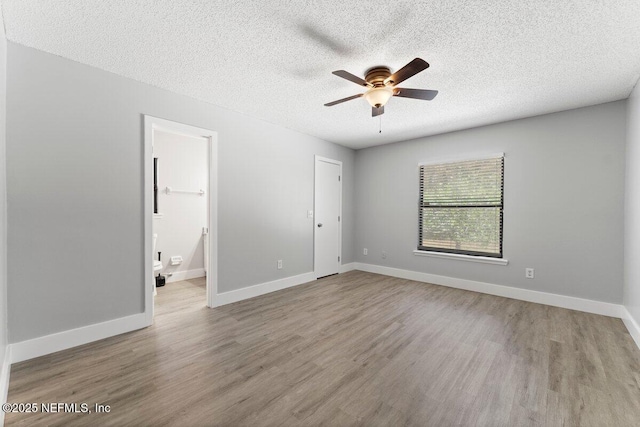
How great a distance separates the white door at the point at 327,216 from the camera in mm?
4859

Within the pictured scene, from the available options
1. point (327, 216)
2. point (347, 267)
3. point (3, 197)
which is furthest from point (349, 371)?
point (347, 267)

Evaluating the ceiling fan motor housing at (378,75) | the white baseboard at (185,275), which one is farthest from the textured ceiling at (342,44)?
the white baseboard at (185,275)

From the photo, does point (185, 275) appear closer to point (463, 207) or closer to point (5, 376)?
point (5, 376)

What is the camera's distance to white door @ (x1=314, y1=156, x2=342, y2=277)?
15.9ft

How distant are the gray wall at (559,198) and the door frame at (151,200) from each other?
3.50 meters

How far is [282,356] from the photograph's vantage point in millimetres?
2229

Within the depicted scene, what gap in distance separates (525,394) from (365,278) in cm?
316

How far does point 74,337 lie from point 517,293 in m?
5.20

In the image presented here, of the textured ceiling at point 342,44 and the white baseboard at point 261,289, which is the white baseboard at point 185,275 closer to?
the white baseboard at point 261,289

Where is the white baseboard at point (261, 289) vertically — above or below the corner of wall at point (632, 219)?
below

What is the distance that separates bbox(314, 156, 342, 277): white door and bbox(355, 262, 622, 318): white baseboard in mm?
1066

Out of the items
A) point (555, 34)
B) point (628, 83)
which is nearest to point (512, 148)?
point (628, 83)

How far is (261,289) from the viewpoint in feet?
12.7

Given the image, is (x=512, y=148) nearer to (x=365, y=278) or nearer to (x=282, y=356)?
(x=365, y=278)
